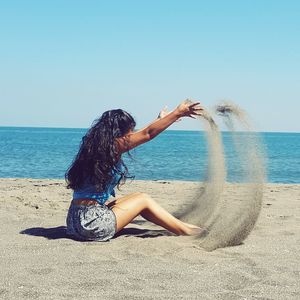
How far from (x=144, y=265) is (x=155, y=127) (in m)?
1.49

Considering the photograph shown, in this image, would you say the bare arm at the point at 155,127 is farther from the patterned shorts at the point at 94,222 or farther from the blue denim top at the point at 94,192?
the patterned shorts at the point at 94,222

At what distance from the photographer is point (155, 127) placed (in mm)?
5730

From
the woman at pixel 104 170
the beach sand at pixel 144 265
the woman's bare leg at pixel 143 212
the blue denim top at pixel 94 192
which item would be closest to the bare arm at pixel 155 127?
the woman at pixel 104 170

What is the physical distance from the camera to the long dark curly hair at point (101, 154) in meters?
5.76

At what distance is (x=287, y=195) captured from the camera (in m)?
10.8

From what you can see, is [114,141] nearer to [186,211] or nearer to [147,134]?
[147,134]

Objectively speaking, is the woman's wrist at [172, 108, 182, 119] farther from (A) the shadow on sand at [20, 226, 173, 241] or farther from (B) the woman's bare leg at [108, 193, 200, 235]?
(A) the shadow on sand at [20, 226, 173, 241]

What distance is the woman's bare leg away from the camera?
6.00m

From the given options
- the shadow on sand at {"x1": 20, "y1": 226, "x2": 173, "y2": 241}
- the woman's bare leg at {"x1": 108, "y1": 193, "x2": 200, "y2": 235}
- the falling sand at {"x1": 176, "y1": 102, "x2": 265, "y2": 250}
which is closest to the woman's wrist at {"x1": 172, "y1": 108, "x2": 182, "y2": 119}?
the falling sand at {"x1": 176, "y1": 102, "x2": 265, "y2": 250}

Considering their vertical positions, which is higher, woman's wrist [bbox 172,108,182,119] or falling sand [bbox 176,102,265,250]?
woman's wrist [bbox 172,108,182,119]

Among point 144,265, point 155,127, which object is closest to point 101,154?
point 155,127

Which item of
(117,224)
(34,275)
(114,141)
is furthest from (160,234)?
(34,275)

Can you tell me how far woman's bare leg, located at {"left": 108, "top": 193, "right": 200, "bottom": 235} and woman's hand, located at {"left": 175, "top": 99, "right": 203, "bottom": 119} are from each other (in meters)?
1.06

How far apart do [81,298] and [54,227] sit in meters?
3.10
